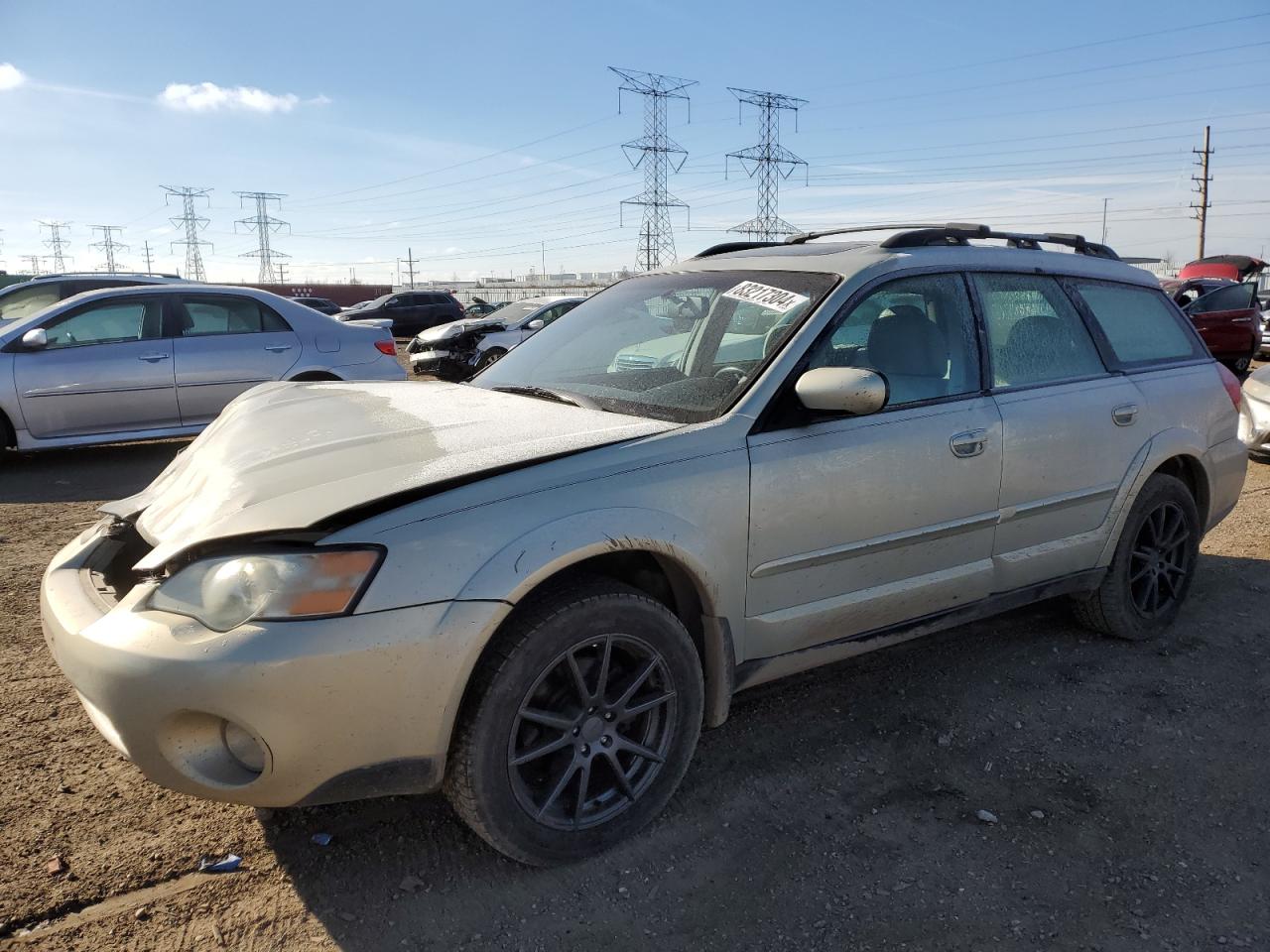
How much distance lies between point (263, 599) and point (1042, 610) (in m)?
3.70

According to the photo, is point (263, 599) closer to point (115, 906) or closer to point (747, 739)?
point (115, 906)

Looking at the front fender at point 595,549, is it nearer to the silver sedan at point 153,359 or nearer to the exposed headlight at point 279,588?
the exposed headlight at point 279,588

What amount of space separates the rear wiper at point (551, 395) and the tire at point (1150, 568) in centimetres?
240

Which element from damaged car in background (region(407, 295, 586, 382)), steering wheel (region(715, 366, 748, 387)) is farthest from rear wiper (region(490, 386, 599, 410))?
Result: damaged car in background (region(407, 295, 586, 382))

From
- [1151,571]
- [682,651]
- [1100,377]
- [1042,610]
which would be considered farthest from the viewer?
[1042,610]

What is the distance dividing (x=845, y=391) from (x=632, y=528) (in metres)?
0.76

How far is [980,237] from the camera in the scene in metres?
3.65

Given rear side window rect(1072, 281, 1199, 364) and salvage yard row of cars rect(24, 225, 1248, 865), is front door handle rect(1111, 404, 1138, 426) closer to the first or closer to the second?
salvage yard row of cars rect(24, 225, 1248, 865)

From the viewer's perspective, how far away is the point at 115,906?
2209 mm

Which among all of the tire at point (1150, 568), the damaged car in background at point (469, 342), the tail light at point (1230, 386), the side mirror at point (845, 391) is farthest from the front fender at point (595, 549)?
the damaged car in background at point (469, 342)

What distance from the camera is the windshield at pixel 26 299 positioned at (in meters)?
9.93

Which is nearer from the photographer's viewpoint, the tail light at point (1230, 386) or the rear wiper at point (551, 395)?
the rear wiper at point (551, 395)

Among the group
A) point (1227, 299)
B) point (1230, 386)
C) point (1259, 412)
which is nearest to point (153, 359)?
point (1230, 386)

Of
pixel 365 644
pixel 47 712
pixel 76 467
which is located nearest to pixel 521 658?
pixel 365 644
